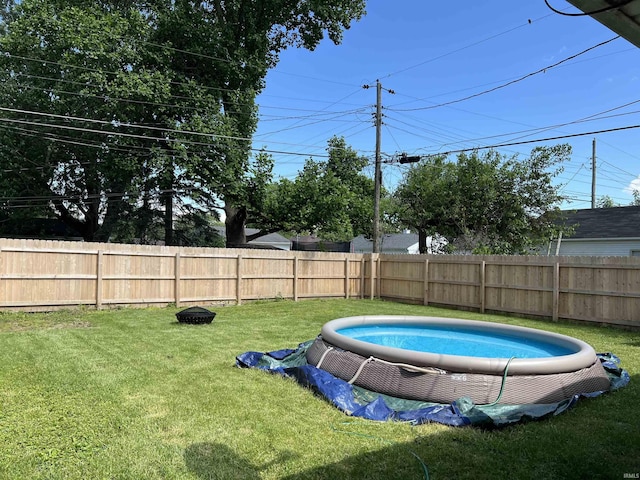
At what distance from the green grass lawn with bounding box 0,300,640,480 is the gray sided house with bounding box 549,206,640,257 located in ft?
47.5

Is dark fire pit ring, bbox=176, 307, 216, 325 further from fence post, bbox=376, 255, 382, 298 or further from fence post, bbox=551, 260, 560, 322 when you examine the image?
fence post, bbox=551, 260, 560, 322

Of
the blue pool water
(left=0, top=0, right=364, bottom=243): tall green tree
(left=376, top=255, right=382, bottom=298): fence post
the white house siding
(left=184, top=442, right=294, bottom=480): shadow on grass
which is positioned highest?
(left=0, top=0, right=364, bottom=243): tall green tree

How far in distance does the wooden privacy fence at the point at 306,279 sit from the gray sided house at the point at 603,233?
22.8ft

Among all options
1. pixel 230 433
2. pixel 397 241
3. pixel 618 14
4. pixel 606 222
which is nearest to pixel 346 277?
pixel 230 433

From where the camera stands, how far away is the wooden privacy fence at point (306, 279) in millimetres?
10406

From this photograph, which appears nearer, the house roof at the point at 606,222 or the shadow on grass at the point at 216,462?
the shadow on grass at the point at 216,462

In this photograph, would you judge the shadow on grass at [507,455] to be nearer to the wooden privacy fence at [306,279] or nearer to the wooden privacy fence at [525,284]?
the wooden privacy fence at [525,284]

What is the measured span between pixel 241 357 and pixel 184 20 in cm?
1714

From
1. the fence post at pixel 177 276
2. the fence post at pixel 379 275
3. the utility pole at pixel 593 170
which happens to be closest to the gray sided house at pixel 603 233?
the fence post at pixel 379 275

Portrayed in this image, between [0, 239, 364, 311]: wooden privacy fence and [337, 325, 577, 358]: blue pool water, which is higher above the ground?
[0, 239, 364, 311]: wooden privacy fence

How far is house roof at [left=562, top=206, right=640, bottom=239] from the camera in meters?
18.6

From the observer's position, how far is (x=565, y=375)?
15.6 ft

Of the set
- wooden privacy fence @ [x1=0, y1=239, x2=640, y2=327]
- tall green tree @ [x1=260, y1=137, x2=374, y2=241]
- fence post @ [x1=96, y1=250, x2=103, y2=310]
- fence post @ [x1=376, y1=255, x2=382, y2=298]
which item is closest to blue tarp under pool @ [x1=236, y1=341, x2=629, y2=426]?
wooden privacy fence @ [x1=0, y1=239, x2=640, y2=327]

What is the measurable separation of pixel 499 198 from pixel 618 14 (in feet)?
59.3
